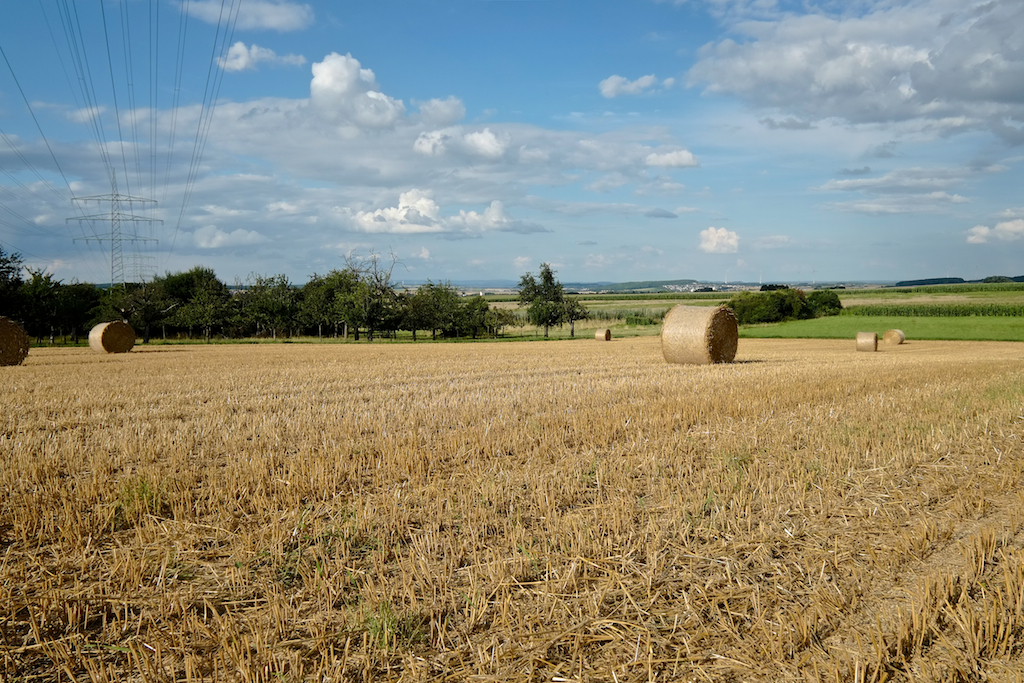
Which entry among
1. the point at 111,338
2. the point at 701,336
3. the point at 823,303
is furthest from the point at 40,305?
the point at 823,303

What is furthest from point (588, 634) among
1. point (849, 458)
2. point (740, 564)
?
point (849, 458)

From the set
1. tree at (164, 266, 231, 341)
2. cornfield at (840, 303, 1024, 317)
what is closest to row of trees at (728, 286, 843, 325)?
cornfield at (840, 303, 1024, 317)

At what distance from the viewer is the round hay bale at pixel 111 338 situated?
3027 cm

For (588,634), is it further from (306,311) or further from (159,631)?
(306,311)

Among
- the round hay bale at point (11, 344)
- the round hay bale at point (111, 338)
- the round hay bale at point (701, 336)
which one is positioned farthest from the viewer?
the round hay bale at point (111, 338)

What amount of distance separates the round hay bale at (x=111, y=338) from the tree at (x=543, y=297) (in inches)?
1454

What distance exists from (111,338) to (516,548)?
31.6 m

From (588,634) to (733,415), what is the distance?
7.80m

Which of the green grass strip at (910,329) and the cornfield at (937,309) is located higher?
the cornfield at (937,309)

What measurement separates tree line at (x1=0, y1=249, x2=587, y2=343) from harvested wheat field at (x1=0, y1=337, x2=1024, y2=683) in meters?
50.4

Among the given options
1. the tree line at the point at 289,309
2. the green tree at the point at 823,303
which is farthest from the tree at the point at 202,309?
the green tree at the point at 823,303

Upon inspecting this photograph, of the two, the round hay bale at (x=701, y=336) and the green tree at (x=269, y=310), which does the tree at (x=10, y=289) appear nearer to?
the green tree at (x=269, y=310)

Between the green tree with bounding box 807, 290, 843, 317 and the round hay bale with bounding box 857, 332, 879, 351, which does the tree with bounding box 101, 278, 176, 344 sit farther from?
the green tree with bounding box 807, 290, 843, 317

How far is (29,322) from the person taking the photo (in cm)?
5388
